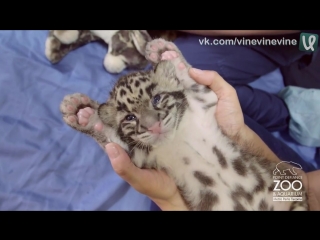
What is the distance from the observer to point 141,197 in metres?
1.21

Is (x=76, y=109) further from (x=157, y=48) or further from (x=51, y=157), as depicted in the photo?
(x=157, y=48)

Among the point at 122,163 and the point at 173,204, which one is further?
the point at 173,204

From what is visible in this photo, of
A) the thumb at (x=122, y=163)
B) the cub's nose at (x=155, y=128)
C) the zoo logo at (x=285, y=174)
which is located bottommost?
the zoo logo at (x=285, y=174)

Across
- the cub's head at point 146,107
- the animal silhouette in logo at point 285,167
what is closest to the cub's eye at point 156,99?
the cub's head at point 146,107

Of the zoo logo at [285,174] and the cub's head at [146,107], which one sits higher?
the cub's head at [146,107]

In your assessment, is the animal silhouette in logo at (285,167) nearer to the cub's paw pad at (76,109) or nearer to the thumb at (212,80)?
the thumb at (212,80)

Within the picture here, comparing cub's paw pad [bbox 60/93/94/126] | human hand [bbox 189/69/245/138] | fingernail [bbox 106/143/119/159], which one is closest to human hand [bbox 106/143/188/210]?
fingernail [bbox 106/143/119/159]

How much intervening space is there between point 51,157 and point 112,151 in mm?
242

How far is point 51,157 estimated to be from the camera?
120 centimetres

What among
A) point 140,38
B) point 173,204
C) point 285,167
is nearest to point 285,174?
point 285,167

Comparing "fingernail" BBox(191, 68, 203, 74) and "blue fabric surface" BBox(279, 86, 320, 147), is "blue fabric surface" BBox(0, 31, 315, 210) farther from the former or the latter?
"blue fabric surface" BBox(279, 86, 320, 147)

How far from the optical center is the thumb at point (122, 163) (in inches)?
41.4
